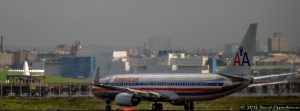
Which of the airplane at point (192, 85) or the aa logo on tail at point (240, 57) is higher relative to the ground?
the aa logo on tail at point (240, 57)

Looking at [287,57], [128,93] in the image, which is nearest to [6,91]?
[287,57]

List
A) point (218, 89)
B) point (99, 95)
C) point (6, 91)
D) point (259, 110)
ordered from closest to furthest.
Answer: point (259, 110), point (218, 89), point (99, 95), point (6, 91)

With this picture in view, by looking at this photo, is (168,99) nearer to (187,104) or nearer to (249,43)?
(187,104)

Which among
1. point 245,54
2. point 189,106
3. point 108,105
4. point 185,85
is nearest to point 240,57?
point 245,54

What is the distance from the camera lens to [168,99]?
7375 centimetres

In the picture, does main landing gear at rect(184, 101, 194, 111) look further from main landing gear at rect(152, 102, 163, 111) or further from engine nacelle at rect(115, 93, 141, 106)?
engine nacelle at rect(115, 93, 141, 106)

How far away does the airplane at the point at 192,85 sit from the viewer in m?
70.3

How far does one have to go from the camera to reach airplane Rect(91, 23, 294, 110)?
7031cm

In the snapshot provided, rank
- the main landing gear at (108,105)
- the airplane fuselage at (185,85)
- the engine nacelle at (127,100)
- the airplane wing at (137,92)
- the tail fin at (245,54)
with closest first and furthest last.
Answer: the airplane fuselage at (185,85)
the tail fin at (245,54)
the airplane wing at (137,92)
the engine nacelle at (127,100)
the main landing gear at (108,105)

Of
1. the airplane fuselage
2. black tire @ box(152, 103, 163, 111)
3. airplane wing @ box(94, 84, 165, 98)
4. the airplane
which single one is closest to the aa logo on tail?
the airplane

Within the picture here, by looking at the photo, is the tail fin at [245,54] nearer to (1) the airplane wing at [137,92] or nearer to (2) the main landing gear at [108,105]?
(1) the airplane wing at [137,92]

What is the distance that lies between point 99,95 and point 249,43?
19.9 m

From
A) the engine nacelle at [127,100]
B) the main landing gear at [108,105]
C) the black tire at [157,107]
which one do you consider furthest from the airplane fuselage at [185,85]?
the engine nacelle at [127,100]

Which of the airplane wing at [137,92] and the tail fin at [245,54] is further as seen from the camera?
the airplane wing at [137,92]
